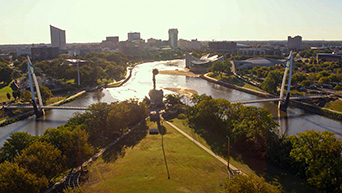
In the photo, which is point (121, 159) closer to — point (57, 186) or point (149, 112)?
point (57, 186)

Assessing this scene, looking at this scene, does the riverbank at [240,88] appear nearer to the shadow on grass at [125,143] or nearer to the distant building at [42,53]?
the shadow on grass at [125,143]

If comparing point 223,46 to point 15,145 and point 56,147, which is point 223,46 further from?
point 15,145

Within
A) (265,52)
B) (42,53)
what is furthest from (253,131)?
(265,52)

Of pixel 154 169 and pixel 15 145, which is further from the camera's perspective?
pixel 15 145

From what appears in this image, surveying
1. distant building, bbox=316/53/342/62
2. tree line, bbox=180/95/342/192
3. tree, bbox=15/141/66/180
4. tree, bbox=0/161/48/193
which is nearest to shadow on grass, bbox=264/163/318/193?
tree line, bbox=180/95/342/192

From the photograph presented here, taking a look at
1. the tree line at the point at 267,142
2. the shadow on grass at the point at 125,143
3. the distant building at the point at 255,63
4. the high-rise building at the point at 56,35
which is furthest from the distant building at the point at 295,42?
the shadow on grass at the point at 125,143

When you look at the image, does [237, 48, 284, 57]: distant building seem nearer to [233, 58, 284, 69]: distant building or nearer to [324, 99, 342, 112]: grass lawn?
[233, 58, 284, 69]: distant building
